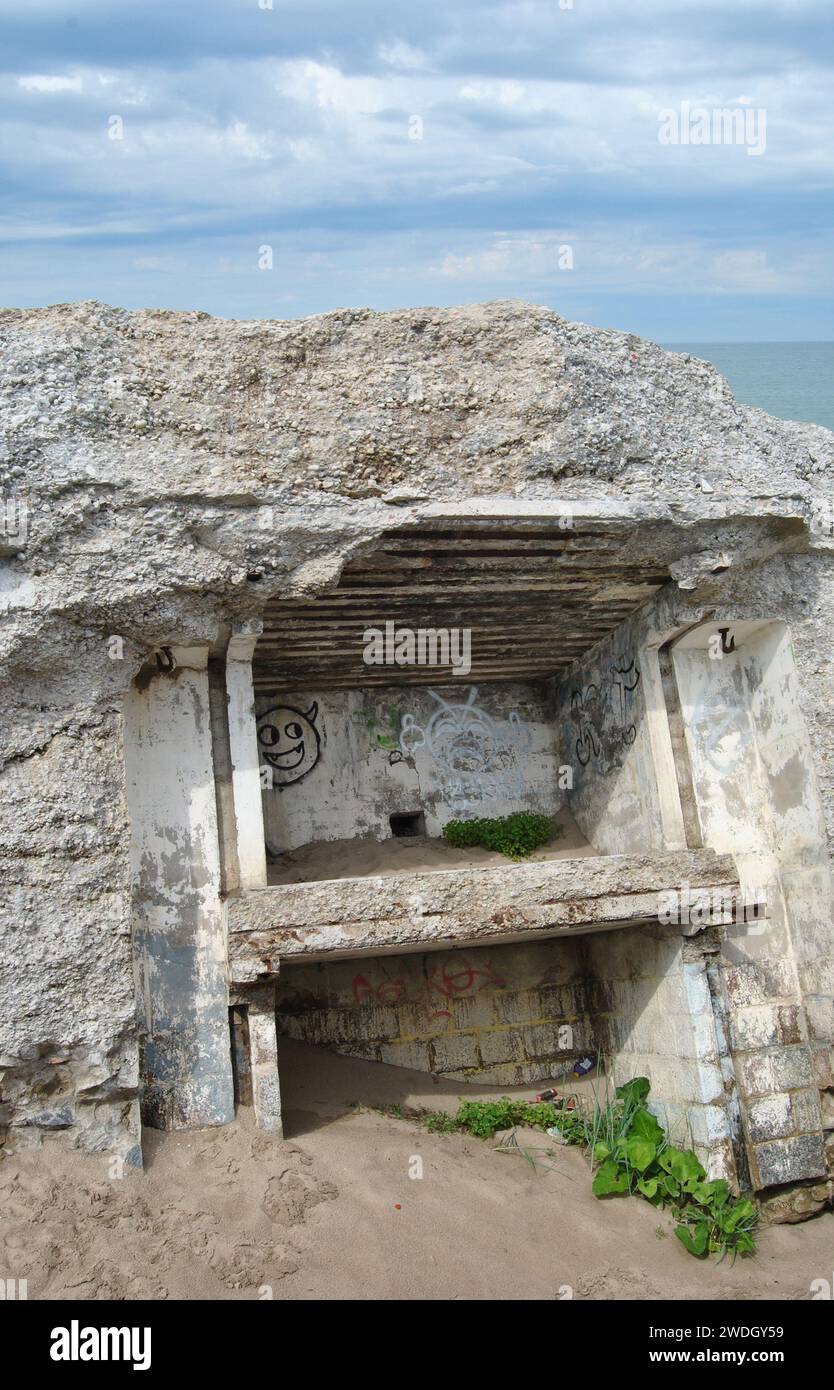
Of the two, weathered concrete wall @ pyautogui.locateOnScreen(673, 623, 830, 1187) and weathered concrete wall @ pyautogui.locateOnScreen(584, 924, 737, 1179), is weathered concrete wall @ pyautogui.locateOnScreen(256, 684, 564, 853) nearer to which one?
weathered concrete wall @ pyautogui.locateOnScreen(584, 924, 737, 1179)

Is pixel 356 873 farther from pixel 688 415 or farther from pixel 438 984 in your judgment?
pixel 688 415

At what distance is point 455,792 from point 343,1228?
11.6 feet

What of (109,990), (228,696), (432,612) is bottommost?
(109,990)

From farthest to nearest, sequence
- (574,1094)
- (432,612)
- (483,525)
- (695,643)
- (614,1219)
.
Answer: (574,1094) < (695,643) < (432,612) < (614,1219) < (483,525)

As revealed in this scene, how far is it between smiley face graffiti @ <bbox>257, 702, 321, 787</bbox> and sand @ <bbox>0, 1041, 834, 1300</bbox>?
92.6 inches

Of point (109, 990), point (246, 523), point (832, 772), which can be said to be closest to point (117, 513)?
point (246, 523)

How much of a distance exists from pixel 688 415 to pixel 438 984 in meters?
4.54

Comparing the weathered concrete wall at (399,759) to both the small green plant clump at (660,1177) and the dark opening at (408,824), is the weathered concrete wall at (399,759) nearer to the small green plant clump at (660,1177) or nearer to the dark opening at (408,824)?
the dark opening at (408,824)

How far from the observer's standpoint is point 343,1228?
5438 millimetres

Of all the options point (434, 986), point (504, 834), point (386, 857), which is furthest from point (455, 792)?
point (434, 986)

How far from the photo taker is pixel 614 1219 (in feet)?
20.7

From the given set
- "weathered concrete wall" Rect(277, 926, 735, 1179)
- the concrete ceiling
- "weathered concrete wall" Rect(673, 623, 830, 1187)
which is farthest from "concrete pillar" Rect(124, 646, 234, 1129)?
"weathered concrete wall" Rect(673, 623, 830, 1187)

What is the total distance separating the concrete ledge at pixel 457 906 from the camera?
19.3 feet

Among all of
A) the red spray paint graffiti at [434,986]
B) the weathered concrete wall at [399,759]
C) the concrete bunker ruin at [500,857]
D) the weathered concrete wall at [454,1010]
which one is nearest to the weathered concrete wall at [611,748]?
the concrete bunker ruin at [500,857]
